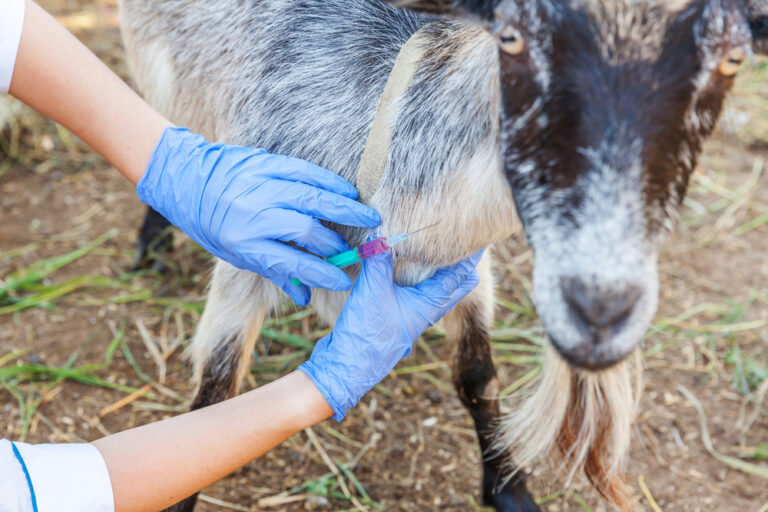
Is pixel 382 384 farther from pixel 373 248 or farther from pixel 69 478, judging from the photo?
pixel 69 478

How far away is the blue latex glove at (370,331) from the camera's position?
5.48 ft

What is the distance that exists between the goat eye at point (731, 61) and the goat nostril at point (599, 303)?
409mm

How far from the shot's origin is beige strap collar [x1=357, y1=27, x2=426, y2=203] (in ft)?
5.43

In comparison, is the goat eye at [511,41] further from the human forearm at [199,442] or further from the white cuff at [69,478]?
the white cuff at [69,478]

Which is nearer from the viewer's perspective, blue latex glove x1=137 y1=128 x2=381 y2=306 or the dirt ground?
blue latex glove x1=137 y1=128 x2=381 y2=306

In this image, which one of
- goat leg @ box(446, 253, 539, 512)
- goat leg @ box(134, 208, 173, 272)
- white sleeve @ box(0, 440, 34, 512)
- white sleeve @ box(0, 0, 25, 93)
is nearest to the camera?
white sleeve @ box(0, 440, 34, 512)

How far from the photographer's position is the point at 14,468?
1.40 meters

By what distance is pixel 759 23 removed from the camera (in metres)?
1.31

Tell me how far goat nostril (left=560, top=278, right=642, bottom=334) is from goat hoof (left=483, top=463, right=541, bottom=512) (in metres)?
1.20

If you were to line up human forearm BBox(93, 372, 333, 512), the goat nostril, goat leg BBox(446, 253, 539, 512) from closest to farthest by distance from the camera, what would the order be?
the goat nostril < human forearm BBox(93, 372, 333, 512) < goat leg BBox(446, 253, 539, 512)

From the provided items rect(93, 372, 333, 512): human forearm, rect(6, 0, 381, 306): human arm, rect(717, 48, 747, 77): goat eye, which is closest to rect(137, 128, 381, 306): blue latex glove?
rect(6, 0, 381, 306): human arm

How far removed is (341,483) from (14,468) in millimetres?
1131

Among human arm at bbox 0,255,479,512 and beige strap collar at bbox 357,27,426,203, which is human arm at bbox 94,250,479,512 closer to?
human arm at bbox 0,255,479,512

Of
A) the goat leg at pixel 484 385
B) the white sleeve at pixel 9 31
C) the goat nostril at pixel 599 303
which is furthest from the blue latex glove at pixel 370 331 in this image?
the white sleeve at pixel 9 31
